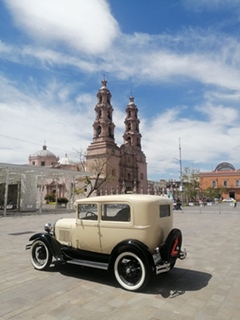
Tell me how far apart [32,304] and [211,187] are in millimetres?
66535

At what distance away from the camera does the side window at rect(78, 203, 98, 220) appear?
5145 millimetres

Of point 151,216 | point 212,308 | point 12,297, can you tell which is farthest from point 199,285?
point 12,297

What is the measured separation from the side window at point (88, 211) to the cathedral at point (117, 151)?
143ft

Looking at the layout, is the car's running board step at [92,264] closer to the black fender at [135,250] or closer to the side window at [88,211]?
the black fender at [135,250]

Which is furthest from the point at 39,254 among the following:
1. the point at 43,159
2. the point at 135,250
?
the point at 43,159

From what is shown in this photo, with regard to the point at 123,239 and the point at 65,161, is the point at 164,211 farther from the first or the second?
the point at 65,161

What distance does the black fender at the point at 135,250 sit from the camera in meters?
4.30

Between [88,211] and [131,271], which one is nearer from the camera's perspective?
[131,271]

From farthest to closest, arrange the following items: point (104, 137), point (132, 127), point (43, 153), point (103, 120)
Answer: point (132, 127) < point (43, 153) < point (103, 120) < point (104, 137)

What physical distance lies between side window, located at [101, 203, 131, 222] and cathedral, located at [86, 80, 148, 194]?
44.1 meters

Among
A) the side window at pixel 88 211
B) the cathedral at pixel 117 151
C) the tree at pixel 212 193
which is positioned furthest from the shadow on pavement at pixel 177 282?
the tree at pixel 212 193

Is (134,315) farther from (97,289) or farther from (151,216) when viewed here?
(151,216)

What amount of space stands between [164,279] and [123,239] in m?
1.29

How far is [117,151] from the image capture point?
6100 cm
